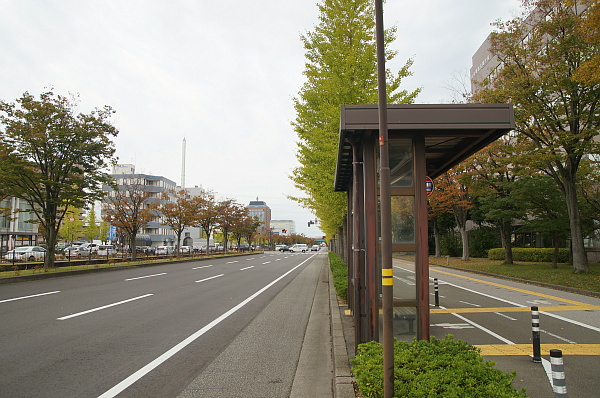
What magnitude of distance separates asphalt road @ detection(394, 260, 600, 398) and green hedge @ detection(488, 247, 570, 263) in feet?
58.3

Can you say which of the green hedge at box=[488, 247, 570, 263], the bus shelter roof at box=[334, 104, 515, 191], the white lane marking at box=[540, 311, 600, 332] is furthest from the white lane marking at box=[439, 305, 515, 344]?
the green hedge at box=[488, 247, 570, 263]

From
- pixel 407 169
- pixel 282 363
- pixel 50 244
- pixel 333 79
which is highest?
pixel 333 79

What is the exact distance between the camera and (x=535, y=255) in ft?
109

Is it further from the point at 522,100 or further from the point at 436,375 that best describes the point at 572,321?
the point at 522,100

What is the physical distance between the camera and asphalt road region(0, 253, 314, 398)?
5.05 metres

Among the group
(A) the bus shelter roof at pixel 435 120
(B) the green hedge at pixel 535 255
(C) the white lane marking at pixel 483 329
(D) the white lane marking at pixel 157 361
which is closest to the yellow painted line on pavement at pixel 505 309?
(C) the white lane marking at pixel 483 329

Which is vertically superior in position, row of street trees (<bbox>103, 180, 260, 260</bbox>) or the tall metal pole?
row of street trees (<bbox>103, 180, 260, 260</bbox>)

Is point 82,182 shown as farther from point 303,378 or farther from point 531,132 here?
point 531,132

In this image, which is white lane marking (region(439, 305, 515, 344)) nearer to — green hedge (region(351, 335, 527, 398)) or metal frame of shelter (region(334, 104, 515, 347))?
metal frame of shelter (region(334, 104, 515, 347))

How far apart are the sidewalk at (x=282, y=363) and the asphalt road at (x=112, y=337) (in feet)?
0.91

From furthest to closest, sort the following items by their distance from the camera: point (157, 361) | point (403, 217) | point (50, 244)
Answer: point (50, 244) < point (157, 361) < point (403, 217)

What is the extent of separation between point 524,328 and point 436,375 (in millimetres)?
6835

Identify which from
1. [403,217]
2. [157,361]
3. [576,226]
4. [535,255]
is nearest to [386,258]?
[403,217]

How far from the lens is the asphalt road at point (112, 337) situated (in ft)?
16.6
